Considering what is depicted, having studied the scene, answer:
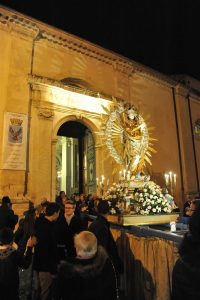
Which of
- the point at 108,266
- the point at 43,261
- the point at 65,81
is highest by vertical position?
the point at 65,81

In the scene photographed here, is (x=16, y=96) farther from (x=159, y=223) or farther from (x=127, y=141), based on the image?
(x=159, y=223)

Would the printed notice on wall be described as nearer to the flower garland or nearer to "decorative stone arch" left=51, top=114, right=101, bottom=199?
"decorative stone arch" left=51, top=114, right=101, bottom=199

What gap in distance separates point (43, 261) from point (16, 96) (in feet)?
27.0

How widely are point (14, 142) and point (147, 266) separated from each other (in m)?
7.41

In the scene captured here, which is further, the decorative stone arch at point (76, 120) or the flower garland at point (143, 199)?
the decorative stone arch at point (76, 120)

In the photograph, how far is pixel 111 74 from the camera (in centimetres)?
1389

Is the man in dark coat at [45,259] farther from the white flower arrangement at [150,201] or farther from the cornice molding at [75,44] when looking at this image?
the cornice molding at [75,44]

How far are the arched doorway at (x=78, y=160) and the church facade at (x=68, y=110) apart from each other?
5 cm

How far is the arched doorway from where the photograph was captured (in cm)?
1305

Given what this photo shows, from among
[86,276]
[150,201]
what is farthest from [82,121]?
[86,276]

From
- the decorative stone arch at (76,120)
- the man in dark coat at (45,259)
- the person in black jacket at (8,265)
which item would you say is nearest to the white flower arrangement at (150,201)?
the man in dark coat at (45,259)

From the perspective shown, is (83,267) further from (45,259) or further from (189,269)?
(45,259)

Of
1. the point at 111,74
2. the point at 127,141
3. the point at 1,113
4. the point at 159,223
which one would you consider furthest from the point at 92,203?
the point at 111,74

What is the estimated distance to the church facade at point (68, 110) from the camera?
9.81 meters
